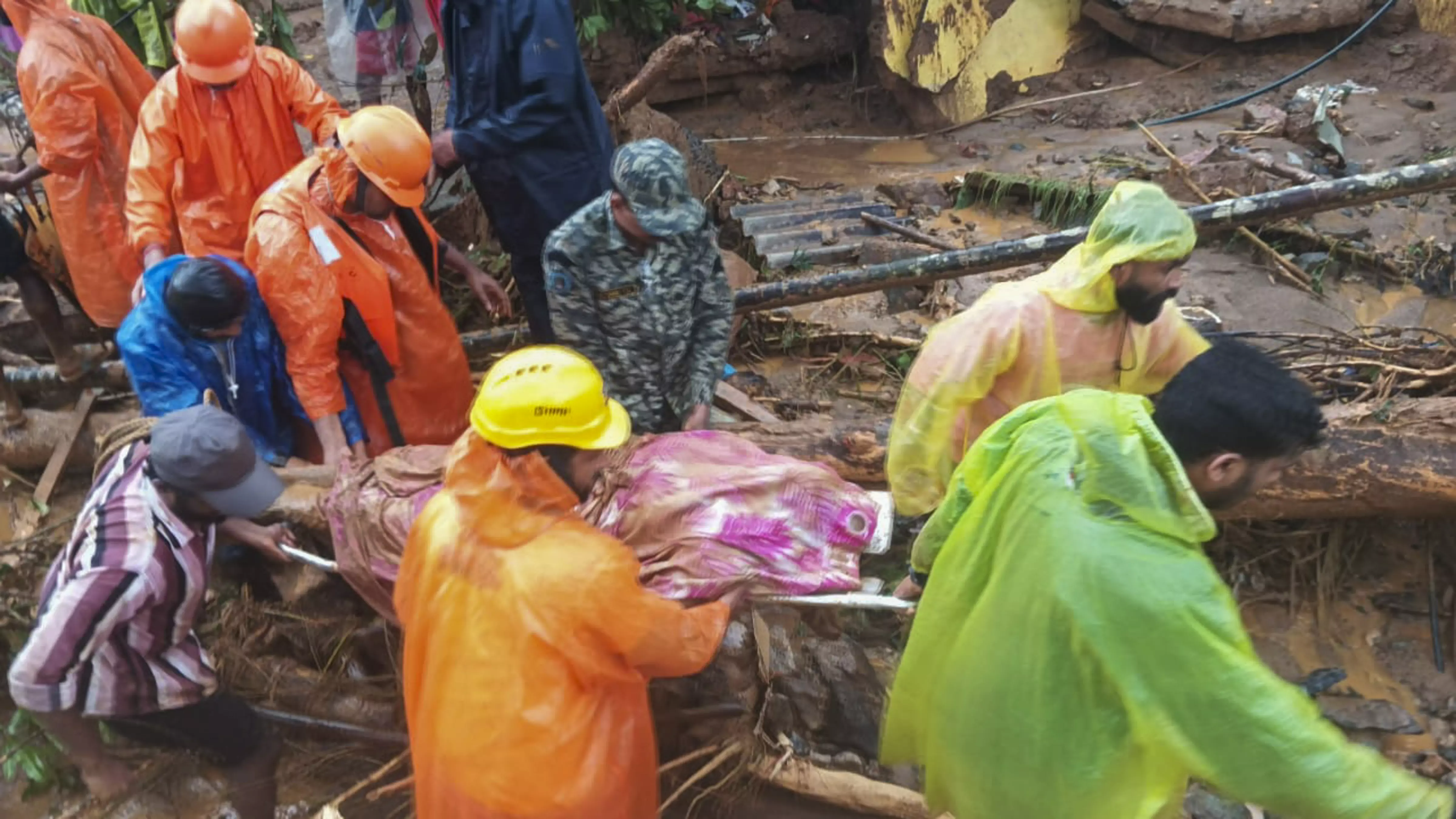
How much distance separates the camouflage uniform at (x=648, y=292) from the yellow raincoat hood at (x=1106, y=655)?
3.97 ft

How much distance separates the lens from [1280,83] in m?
8.45

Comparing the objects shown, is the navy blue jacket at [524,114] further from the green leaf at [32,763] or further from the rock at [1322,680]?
the rock at [1322,680]

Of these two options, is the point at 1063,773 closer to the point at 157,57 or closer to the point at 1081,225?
the point at 157,57

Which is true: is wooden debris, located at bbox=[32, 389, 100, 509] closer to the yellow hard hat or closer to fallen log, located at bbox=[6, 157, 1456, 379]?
fallen log, located at bbox=[6, 157, 1456, 379]

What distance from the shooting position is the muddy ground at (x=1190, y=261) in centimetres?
315

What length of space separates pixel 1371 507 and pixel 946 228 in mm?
4272

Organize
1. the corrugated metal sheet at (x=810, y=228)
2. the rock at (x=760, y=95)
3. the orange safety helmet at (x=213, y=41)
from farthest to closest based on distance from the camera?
the rock at (x=760, y=95) < the corrugated metal sheet at (x=810, y=228) < the orange safety helmet at (x=213, y=41)

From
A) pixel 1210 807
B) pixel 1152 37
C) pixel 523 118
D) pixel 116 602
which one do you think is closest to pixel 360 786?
pixel 116 602

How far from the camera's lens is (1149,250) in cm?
230

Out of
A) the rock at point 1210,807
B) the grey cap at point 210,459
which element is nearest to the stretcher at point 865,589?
the grey cap at point 210,459

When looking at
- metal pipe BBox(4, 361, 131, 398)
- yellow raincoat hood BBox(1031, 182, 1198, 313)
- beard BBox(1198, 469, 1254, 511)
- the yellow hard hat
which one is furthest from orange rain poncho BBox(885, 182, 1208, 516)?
metal pipe BBox(4, 361, 131, 398)

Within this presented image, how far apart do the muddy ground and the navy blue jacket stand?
164cm

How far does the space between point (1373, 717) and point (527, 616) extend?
114 inches

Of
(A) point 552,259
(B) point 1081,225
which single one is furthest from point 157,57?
(B) point 1081,225
